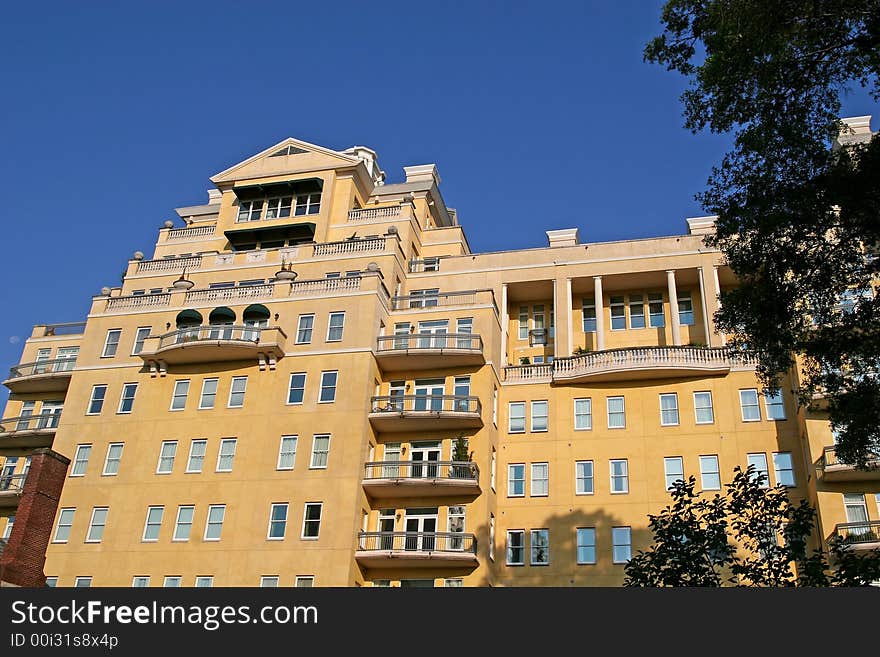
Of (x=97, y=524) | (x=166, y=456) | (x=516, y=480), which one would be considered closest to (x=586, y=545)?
(x=516, y=480)

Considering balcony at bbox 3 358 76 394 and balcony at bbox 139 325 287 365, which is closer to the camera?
balcony at bbox 139 325 287 365

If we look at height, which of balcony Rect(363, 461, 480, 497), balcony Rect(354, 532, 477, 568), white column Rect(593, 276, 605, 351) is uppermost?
white column Rect(593, 276, 605, 351)

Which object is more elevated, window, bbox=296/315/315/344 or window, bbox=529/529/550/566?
window, bbox=296/315/315/344

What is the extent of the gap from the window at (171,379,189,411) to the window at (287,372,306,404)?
5.41 meters

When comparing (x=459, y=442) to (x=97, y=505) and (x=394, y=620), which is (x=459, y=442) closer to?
(x=97, y=505)

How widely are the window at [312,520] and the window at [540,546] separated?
389 inches

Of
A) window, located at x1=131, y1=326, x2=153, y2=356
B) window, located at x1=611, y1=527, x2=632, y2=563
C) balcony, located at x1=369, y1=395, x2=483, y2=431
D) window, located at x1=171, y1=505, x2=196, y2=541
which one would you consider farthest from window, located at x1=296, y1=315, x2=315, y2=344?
window, located at x1=611, y1=527, x2=632, y2=563

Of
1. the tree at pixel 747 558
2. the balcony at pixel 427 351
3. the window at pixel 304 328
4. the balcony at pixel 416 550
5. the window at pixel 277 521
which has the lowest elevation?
the tree at pixel 747 558

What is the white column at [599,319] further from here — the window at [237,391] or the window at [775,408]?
the window at [237,391]

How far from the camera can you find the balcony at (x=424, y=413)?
40.5 meters

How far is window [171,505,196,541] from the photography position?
3944 cm

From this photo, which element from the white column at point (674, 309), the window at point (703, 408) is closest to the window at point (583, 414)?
the window at point (703, 408)

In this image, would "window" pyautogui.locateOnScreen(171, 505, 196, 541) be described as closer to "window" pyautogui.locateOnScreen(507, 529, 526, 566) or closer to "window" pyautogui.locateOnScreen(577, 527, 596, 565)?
"window" pyautogui.locateOnScreen(507, 529, 526, 566)

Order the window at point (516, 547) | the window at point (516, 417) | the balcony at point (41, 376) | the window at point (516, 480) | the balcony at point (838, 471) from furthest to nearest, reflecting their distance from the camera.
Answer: the balcony at point (41, 376) < the window at point (516, 417) < the window at point (516, 480) < the window at point (516, 547) < the balcony at point (838, 471)
